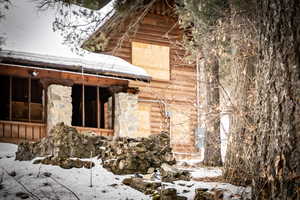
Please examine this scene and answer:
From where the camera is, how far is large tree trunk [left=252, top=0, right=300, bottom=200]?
4.18m

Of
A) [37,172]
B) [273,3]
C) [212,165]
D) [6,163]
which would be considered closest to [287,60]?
[273,3]

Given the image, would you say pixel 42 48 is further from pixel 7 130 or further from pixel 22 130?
pixel 7 130

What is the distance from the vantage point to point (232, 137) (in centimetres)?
799

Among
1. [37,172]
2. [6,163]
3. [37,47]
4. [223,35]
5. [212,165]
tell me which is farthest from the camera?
[37,47]

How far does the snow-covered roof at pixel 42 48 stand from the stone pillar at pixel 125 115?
110 cm

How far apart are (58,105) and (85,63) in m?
1.64

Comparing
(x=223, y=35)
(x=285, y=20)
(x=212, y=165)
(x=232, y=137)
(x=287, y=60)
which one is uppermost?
(x=223, y=35)

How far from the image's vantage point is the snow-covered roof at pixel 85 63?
488 inches

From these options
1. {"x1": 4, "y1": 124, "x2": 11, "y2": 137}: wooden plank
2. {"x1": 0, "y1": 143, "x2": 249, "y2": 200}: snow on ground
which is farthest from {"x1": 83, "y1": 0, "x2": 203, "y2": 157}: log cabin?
{"x1": 0, "y1": 143, "x2": 249, "y2": 200}: snow on ground

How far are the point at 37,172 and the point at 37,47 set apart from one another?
22.2ft

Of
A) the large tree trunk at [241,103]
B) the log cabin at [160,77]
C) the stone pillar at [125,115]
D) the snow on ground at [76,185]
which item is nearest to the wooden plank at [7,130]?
the stone pillar at [125,115]

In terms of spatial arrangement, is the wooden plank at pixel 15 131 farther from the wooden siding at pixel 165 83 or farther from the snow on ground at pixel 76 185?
the wooden siding at pixel 165 83

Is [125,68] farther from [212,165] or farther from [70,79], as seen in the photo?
[212,165]

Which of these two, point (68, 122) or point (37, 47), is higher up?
point (37, 47)
